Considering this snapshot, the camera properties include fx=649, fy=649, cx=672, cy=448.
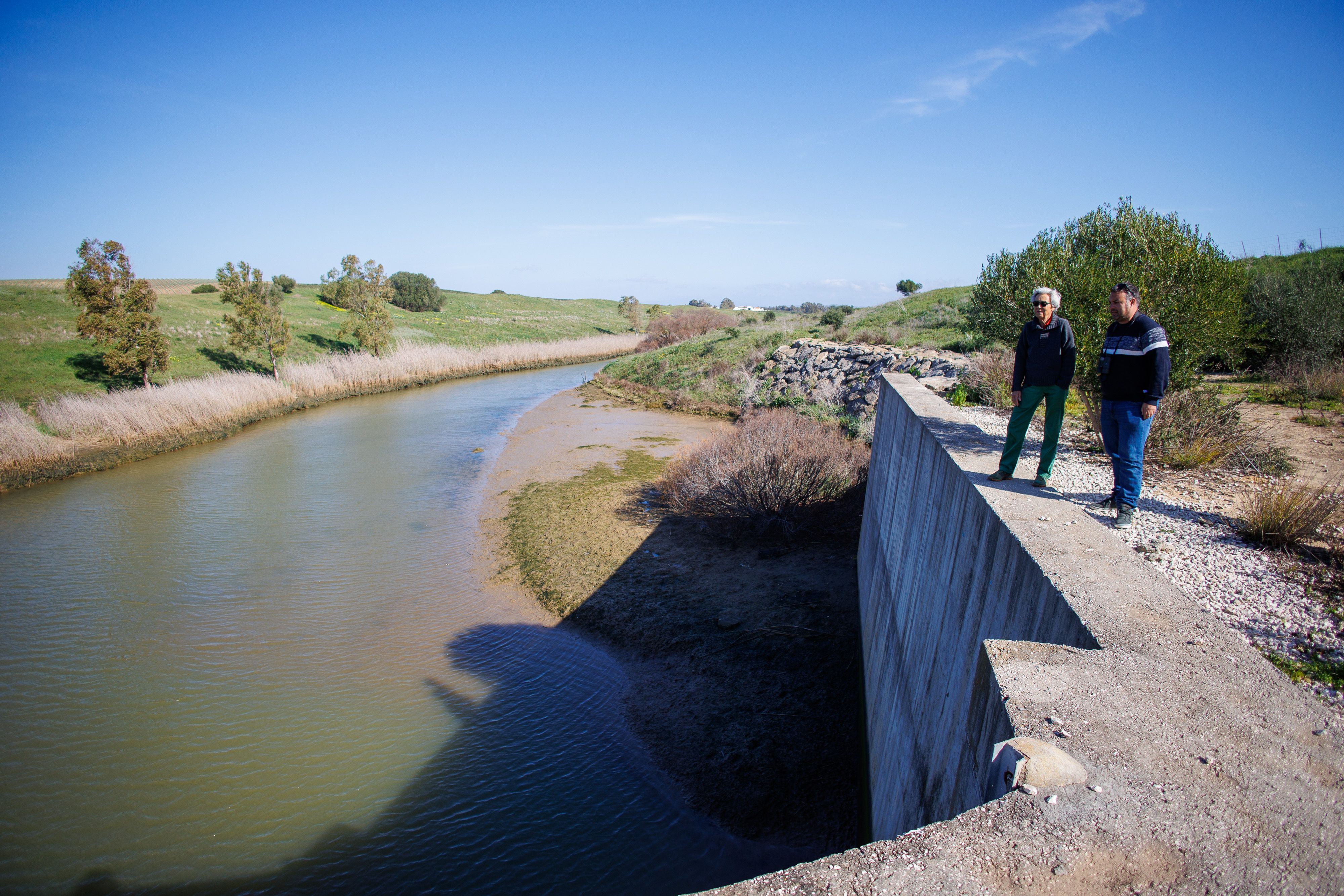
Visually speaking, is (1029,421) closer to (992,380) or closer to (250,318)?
(992,380)

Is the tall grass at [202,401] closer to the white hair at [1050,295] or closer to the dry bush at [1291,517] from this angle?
the white hair at [1050,295]

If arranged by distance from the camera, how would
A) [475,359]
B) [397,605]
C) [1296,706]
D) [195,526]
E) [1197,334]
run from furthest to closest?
[475,359] < [195,526] < [397,605] < [1197,334] < [1296,706]

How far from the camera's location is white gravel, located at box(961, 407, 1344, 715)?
3174 millimetres

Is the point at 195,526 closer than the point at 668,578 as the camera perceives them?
No

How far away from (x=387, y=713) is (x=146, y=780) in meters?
2.22

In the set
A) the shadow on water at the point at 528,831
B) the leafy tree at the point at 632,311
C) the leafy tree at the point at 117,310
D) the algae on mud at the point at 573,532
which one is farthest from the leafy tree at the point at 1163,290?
the leafy tree at the point at 632,311

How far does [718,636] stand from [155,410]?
20493 millimetres

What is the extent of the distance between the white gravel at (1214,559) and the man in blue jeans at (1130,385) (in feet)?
0.75

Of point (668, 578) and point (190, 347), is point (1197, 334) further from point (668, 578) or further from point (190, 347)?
point (190, 347)

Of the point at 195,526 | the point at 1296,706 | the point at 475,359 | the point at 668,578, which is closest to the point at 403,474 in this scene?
the point at 195,526

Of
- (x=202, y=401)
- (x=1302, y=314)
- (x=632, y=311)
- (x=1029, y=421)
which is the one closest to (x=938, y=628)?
(x=1029, y=421)

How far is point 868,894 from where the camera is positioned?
1.63 m

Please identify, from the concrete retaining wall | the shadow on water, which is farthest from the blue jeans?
the shadow on water

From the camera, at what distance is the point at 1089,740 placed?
208 cm
